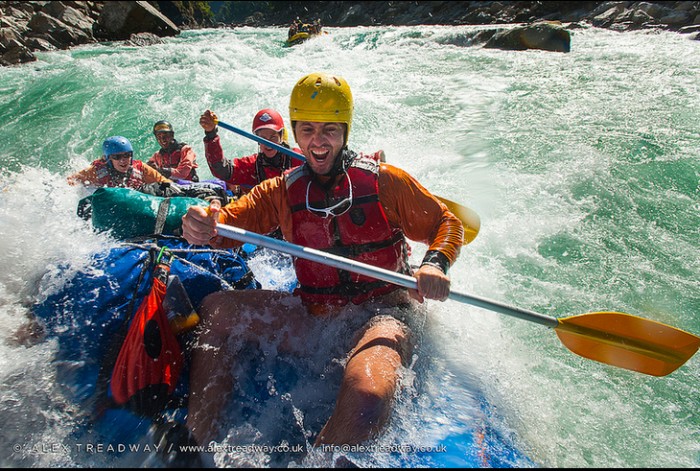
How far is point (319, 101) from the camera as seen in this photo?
2.37 meters

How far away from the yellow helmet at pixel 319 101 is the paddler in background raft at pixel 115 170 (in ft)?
9.88

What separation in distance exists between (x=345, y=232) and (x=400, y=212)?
35 cm

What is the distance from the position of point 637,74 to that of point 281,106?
8.51 meters

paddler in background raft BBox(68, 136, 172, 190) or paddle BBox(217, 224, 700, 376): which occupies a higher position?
paddle BBox(217, 224, 700, 376)

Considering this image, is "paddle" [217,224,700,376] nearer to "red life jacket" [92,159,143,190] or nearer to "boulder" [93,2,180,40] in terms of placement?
A: "red life jacket" [92,159,143,190]

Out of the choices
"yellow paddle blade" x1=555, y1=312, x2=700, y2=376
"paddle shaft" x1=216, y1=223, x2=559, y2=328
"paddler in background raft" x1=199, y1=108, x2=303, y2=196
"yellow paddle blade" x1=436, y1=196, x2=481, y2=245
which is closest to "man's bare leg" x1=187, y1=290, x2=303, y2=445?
"paddle shaft" x1=216, y1=223, x2=559, y2=328

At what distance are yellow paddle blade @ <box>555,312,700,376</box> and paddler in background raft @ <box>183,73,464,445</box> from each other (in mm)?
1019

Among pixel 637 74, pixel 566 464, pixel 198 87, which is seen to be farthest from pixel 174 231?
pixel 637 74

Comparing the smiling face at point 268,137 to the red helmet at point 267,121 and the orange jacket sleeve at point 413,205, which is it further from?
the orange jacket sleeve at point 413,205

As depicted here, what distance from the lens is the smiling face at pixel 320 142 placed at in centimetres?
243

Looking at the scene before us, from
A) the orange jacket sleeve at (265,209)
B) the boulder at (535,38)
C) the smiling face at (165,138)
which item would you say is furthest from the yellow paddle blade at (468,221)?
the boulder at (535,38)

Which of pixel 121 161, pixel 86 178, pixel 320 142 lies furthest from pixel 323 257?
pixel 86 178

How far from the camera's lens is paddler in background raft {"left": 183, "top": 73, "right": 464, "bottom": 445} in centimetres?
231

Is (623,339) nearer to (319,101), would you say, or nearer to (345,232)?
(345,232)
